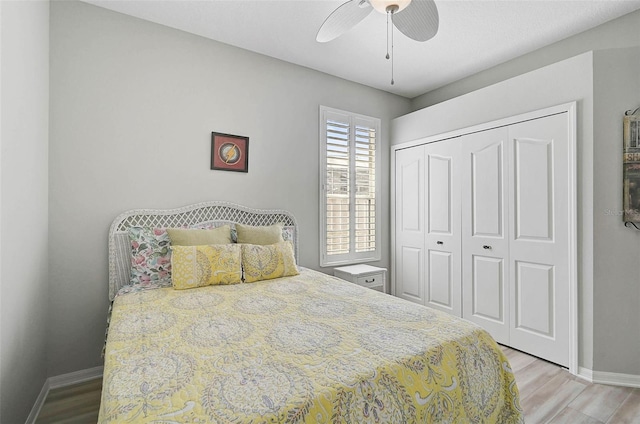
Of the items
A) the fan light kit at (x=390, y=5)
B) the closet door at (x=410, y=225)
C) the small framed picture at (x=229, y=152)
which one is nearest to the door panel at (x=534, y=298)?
the closet door at (x=410, y=225)

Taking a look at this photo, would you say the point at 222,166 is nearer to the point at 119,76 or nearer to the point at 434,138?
the point at 119,76

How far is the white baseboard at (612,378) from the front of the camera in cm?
231

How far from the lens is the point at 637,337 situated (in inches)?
91.4

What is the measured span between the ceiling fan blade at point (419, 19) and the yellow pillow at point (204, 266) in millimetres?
1910

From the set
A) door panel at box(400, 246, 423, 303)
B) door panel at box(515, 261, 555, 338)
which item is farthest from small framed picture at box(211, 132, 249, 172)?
door panel at box(515, 261, 555, 338)

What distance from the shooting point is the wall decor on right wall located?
2.31m

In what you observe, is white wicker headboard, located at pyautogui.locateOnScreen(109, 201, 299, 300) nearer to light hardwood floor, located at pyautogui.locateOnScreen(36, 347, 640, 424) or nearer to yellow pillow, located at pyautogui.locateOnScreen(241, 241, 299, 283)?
yellow pillow, located at pyautogui.locateOnScreen(241, 241, 299, 283)

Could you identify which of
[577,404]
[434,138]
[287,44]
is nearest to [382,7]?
[287,44]

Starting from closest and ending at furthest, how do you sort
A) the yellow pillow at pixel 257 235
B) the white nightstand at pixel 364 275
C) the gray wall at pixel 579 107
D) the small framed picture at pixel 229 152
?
the gray wall at pixel 579 107 < the yellow pillow at pixel 257 235 < the small framed picture at pixel 229 152 < the white nightstand at pixel 364 275

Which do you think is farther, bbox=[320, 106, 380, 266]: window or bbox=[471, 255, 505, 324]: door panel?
bbox=[320, 106, 380, 266]: window

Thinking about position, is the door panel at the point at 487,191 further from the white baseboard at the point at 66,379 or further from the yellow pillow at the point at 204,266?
the white baseboard at the point at 66,379

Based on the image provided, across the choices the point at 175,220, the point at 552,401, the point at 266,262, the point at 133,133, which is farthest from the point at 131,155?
the point at 552,401

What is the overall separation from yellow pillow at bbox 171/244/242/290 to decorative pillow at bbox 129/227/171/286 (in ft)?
0.64

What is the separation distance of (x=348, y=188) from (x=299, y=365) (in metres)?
2.77
